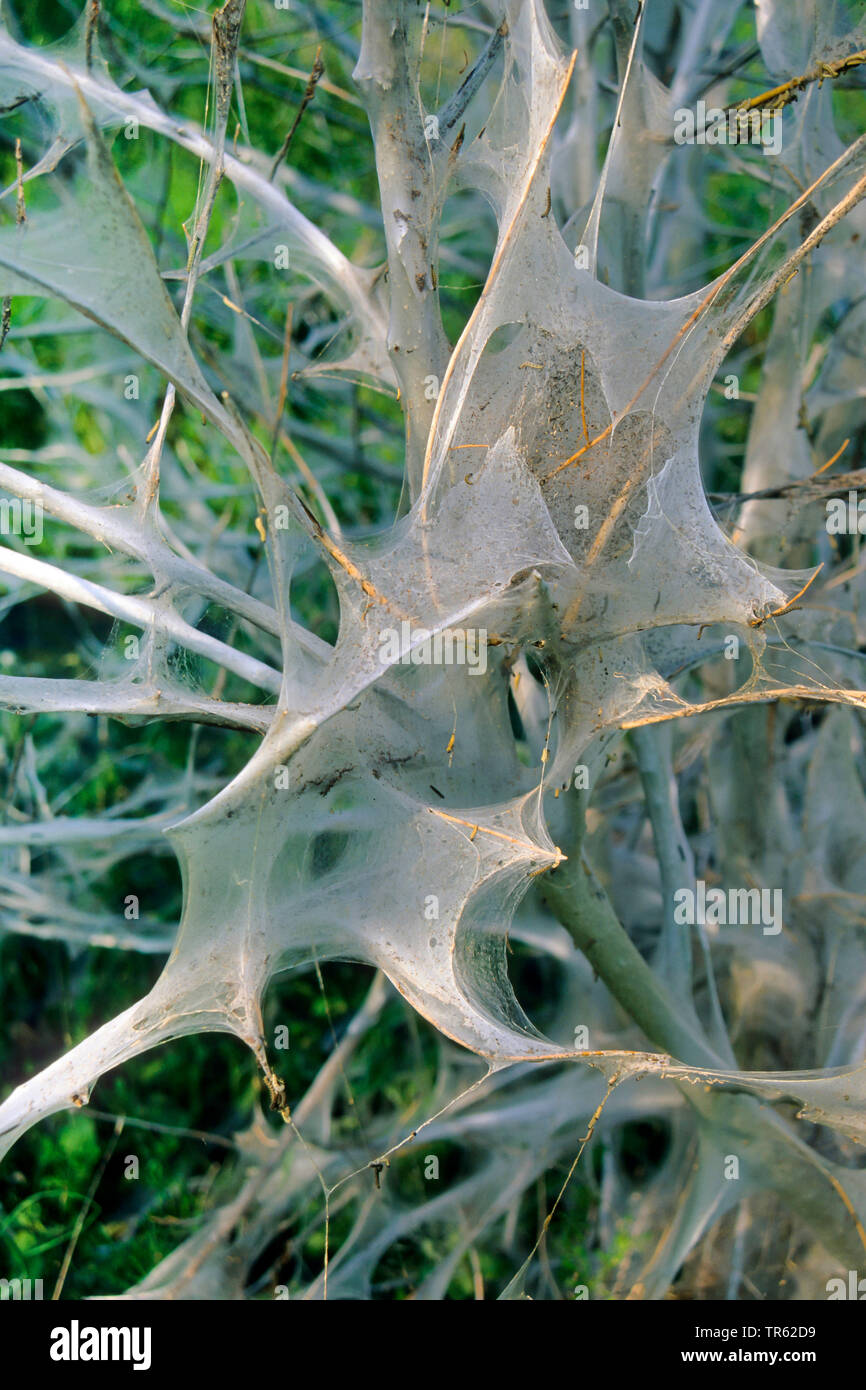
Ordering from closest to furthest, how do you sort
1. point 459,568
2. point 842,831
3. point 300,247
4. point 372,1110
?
point 459,568, point 300,247, point 842,831, point 372,1110

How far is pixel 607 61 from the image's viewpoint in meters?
3.17

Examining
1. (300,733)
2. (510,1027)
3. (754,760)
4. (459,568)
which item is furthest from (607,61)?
(510,1027)

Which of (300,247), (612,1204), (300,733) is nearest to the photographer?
(300,733)

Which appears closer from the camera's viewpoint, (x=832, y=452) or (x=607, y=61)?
(x=832, y=452)

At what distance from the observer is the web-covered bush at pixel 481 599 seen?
1551mm

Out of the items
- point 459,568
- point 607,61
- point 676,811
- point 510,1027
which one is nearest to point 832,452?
point 676,811

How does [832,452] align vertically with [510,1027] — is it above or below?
above

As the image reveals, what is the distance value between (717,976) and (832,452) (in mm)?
1668

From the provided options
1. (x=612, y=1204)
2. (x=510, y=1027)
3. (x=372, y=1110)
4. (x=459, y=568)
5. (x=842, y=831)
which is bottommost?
(x=612, y=1204)

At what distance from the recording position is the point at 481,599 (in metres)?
1.47

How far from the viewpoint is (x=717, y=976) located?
3.16m

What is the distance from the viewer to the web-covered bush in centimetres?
155

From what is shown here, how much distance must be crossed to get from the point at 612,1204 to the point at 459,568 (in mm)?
2500

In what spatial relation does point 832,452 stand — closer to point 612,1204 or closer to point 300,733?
point 300,733
